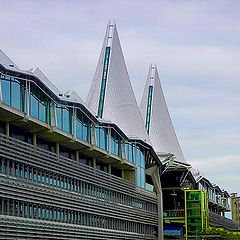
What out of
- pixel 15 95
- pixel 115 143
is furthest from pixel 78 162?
pixel 15 95

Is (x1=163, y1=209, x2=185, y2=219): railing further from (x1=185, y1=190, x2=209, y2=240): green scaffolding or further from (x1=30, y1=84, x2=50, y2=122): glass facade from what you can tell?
(x1=30, y1=84, x2=50, y2=122): glass facade

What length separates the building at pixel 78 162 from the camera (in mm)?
41531

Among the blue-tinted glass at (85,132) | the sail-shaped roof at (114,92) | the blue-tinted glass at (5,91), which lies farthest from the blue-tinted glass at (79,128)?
the sail-shaped roof at (114,92)

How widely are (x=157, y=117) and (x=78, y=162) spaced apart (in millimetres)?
49664

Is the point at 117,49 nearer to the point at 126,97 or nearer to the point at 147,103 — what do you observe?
the point at 126,97

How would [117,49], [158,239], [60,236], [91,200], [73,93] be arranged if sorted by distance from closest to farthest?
[60,236] → [73,93] → [91,200] → [158,239] → [117,49]

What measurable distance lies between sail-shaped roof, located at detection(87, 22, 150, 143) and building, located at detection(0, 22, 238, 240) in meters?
0.13

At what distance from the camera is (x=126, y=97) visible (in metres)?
81.1

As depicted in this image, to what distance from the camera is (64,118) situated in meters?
49.8

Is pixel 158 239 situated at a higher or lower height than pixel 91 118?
lower

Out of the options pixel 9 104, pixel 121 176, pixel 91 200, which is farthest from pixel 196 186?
pixel 9 104

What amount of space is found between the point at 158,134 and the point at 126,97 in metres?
22.7

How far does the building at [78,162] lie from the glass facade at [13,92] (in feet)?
0.19

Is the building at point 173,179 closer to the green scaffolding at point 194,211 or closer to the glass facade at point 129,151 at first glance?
the green scaffolding at point 194,211
